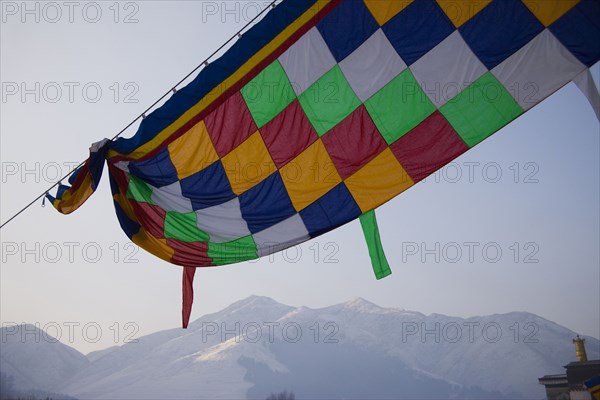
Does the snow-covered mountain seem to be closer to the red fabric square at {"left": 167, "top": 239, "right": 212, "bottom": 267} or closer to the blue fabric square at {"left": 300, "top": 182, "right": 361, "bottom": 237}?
the red fabric square at {"left": 167, "top": 239, "right": 212, "bottom": 267}

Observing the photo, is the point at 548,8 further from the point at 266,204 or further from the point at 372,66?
the point at 266,204

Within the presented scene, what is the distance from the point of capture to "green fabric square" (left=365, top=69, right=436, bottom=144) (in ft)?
13.5

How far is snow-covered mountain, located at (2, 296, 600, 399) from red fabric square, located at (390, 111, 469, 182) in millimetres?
109718

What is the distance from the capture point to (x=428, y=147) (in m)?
4.08

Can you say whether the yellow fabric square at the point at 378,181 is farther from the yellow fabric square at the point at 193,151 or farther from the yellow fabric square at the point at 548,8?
the yellow fabric square at the point at 548,8

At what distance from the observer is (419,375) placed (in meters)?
136

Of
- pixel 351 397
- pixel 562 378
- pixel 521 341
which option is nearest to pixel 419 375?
pixel 351 397

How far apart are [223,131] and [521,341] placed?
524 feet

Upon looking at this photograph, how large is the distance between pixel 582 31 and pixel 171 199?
322 cm

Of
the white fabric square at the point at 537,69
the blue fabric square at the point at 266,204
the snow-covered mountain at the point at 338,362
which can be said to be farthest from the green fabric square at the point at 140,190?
the snow-covered mountain at the point at 338,362

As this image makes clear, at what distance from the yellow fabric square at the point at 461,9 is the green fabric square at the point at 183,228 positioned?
247cm

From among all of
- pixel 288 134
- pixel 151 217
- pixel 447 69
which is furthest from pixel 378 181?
pixel 151 217

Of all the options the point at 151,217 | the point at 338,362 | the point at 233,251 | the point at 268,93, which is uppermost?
the point at 268,93

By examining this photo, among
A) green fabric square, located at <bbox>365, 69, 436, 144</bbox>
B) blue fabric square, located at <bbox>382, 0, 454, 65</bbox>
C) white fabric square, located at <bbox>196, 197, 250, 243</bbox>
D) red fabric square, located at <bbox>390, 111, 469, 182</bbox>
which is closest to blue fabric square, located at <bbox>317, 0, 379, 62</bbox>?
blue fabric square, located at <bbox>382, 0, 454, 65</bbox>
